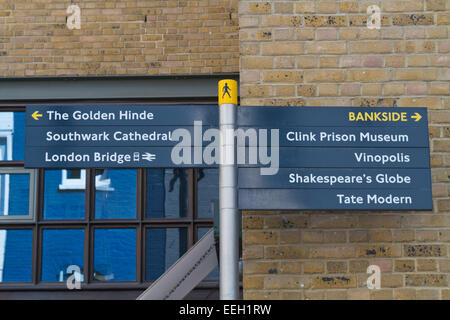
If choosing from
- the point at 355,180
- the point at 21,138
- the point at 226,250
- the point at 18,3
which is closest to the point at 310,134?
the point at 355,180

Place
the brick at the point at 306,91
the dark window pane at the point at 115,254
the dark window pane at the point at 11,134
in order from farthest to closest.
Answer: the dark window pane at the point at 11,134 < the dark window pane at the point at 115,254 < the brick at the point at 306,91

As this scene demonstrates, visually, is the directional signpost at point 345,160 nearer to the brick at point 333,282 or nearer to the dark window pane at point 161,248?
the brick at point 333,282

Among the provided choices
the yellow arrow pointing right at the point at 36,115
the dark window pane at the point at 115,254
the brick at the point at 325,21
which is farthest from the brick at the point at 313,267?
the dark window pane at the point at 115,254

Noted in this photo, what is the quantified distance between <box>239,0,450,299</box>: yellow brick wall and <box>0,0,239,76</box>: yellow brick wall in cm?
189

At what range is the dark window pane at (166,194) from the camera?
533cm

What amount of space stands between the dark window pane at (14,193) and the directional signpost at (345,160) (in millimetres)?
3357

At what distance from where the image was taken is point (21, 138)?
546 centimetres

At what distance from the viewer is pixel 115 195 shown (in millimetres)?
5367

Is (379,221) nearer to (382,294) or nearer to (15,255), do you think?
(382,294)

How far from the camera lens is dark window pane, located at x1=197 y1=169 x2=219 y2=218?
5.32 meters

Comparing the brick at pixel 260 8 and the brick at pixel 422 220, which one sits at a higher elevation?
the brick at pixel 260 8

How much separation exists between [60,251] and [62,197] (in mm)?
544

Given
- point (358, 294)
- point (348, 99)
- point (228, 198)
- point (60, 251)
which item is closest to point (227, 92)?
point (228, 198)

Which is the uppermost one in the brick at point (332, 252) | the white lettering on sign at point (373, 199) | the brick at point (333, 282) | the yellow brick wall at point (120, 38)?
the yellow brick wall at point (120, 38)
